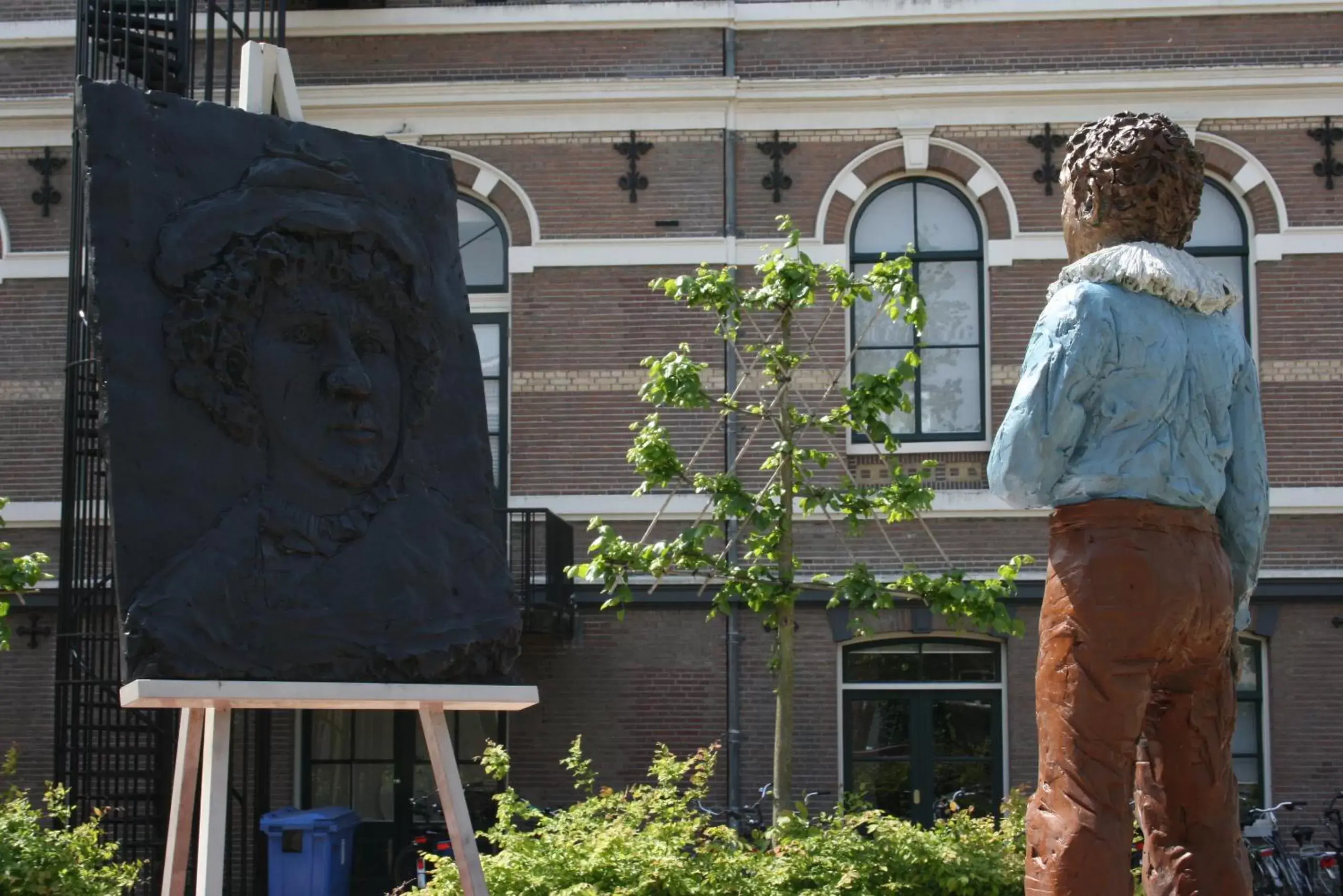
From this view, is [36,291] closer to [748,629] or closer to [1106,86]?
[748,629]

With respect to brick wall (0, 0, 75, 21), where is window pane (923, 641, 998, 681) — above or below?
below

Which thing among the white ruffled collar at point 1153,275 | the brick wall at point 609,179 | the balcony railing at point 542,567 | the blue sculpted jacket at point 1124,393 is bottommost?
the balcony railing at point 542,567

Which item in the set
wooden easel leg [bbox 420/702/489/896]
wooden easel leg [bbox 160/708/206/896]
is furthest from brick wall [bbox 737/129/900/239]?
wooden easel leg [bbox 160/708/206/896]

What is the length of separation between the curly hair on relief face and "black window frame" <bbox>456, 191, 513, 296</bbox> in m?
8.47

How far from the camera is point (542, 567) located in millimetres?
14469

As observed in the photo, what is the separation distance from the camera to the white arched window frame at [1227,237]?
14.7 meters

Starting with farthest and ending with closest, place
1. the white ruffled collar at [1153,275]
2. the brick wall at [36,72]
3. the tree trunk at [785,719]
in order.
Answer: the brick wall at [36,72]
the tree trunk at [785,719]
the white ruffled collar at [1153,275]

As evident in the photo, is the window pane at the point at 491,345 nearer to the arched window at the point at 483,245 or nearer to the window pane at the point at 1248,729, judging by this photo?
the arched window at the point at 483,245

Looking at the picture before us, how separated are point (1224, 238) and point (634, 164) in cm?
510

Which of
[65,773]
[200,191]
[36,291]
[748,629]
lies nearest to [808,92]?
[748,629]

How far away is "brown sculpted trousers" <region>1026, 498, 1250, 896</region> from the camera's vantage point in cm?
474

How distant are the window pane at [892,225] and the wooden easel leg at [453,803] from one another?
31.2 feet

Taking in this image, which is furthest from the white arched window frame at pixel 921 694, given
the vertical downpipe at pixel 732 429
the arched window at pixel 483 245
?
the arched window at pixel 483 245

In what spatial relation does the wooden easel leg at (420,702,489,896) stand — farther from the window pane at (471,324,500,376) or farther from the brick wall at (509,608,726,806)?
the window pane at (471,324,500,376)
